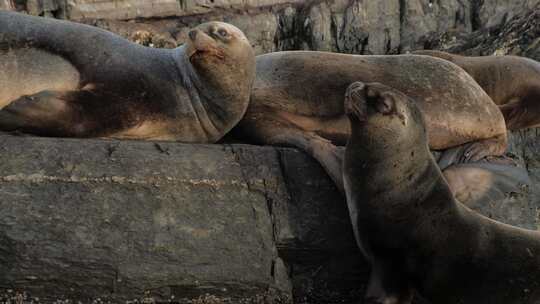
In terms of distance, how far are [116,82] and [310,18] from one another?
30.3 metres

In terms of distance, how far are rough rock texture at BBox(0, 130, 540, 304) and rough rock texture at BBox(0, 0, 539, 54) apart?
1103 inches

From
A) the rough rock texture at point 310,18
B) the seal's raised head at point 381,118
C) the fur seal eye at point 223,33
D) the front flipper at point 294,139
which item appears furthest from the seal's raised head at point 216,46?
the rough rock texture at point 310,18

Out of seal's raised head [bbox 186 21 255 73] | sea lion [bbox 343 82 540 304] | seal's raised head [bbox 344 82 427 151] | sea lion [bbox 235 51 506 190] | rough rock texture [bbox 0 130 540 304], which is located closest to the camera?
rough rock texture [bbox 0 130 540 304]

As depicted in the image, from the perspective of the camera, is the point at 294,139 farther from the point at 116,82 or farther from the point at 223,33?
the point at 116,82

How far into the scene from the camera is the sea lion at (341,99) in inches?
192

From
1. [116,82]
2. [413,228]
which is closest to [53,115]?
[116,82]

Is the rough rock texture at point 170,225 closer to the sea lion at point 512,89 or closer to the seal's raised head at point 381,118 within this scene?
the seal's raised head at point 381,118

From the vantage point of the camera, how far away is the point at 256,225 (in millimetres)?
3852

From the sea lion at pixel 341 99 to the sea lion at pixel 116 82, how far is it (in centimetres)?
35

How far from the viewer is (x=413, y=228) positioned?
12.2ft

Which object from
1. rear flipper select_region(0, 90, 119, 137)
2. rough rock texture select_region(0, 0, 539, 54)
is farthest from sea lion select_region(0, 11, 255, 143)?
rough rock texture select_region(0, 0, 539, 54)

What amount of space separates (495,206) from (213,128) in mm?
1700

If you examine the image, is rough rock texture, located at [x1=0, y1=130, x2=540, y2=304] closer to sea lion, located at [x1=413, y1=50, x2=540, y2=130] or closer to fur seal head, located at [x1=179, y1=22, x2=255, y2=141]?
fur seal head, located at [x1=179, y1=22, x2=255, y2=141]

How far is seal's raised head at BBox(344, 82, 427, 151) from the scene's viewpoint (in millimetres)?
3887
